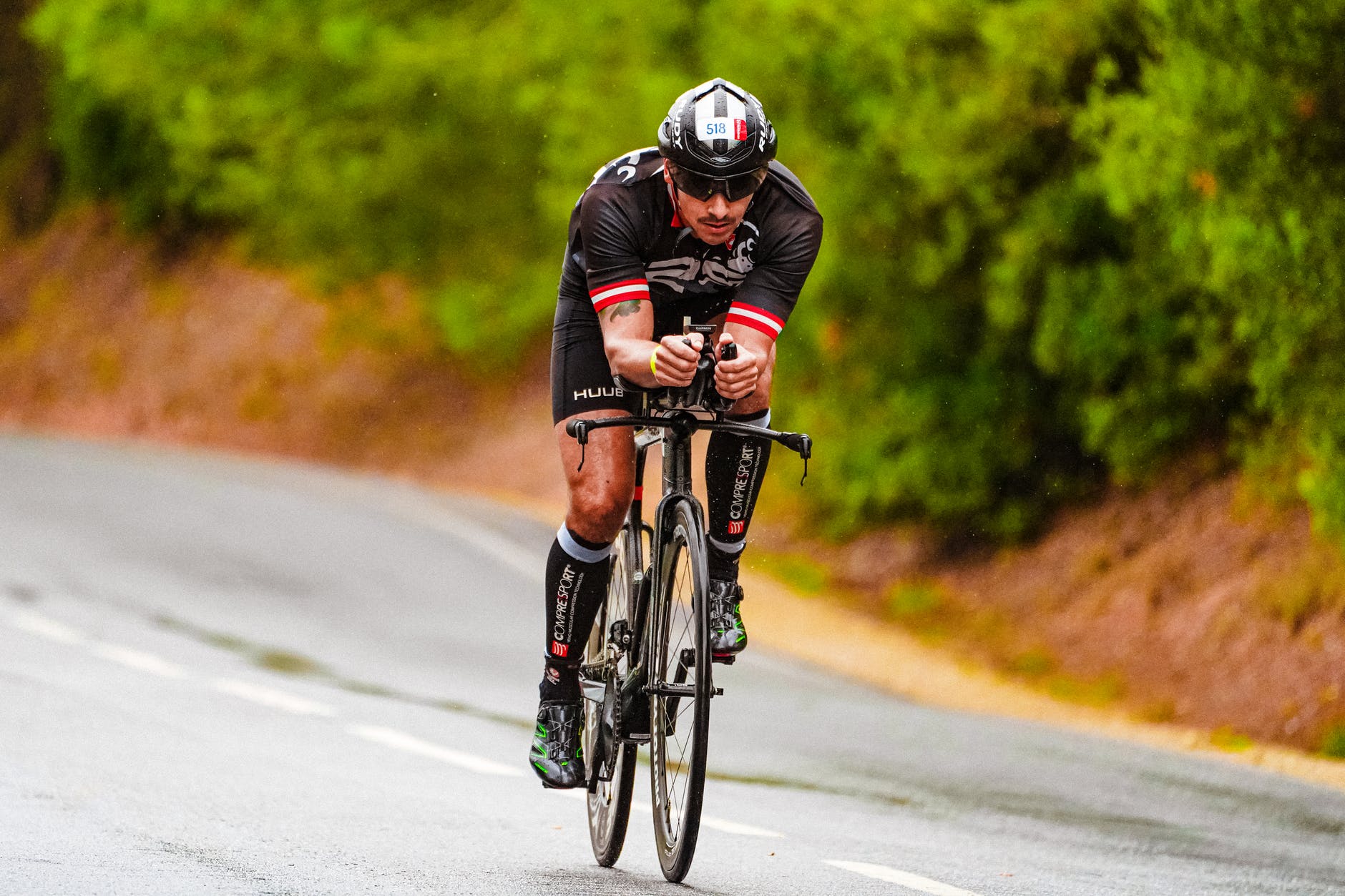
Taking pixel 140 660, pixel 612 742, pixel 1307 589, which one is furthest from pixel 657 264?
pixel 1307 589

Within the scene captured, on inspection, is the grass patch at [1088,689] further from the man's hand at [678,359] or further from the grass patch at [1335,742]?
the man's hand at [678,359]

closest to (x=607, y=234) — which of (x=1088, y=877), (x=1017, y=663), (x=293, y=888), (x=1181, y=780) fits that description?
(x=293, y=888)

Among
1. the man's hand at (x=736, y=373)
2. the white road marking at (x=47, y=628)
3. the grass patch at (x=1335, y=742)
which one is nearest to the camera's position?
the man's hand at (x=736, y=373)

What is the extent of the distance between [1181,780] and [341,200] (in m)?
25.1

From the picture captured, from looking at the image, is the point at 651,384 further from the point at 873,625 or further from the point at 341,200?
the point at 341,200

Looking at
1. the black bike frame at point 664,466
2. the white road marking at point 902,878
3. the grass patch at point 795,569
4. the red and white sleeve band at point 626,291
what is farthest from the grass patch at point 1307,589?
the red and white sleeve band at point 626,291

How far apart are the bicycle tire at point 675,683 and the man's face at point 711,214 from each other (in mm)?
781

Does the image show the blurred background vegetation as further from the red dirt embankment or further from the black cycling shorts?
the black cycling shorts

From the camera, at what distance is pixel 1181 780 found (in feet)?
32.3

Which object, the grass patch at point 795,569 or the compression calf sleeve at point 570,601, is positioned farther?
the grass patch at point 795,569

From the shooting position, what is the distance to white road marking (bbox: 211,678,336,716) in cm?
1101

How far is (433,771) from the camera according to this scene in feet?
29.3

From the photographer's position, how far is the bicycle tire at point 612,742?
6.43 metres

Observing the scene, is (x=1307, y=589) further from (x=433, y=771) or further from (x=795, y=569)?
(x=433, y=771)
